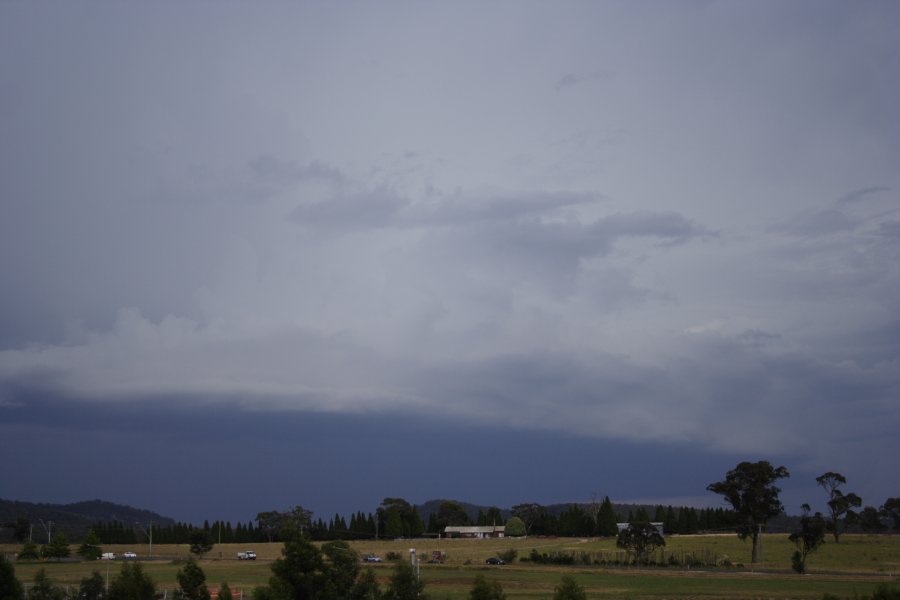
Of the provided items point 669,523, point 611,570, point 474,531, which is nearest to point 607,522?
point 669,523

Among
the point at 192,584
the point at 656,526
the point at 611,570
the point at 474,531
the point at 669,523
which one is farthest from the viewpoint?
the point at 474,531

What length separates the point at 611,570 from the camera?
7388 centimetres

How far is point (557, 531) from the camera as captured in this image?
127812mm

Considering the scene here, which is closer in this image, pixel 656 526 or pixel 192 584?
pixel 192 584

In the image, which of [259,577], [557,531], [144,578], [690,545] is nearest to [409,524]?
[557,531]

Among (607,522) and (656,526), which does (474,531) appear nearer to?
(607,522)

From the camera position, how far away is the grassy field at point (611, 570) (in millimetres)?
54500

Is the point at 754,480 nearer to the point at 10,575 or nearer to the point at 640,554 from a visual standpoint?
the point at 640,554

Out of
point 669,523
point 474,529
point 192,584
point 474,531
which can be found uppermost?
point 192,584

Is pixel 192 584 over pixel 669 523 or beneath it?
over

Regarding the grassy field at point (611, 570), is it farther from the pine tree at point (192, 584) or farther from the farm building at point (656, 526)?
the pine tree at point (192, 584)

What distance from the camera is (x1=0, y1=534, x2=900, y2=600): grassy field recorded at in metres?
54.5

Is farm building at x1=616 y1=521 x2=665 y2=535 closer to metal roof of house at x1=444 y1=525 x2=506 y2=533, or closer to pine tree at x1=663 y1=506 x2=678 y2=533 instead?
pine tree at x1=663 y1=506 x2=678 y2=533

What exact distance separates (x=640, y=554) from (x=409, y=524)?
5892 centimetres
